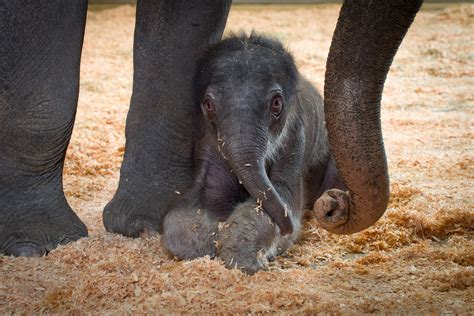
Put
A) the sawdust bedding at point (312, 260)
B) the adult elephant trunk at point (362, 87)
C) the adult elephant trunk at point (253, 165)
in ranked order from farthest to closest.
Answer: the adult elephant trunk at point (253, 165) → the sawdust bedding at point (312, 260) → the adult elephant trunk at point (362, 87)

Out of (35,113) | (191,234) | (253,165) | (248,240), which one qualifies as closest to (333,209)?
(253,165)

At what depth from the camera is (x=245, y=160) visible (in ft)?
13.2

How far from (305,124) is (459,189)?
91cm

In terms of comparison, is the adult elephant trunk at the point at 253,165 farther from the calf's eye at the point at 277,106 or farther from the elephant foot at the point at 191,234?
the elephant foot at the point at 191,234

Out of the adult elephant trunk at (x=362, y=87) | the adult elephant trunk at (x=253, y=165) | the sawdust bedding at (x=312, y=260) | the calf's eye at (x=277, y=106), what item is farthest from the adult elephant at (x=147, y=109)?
the calf's eye at (x=277, y=106)

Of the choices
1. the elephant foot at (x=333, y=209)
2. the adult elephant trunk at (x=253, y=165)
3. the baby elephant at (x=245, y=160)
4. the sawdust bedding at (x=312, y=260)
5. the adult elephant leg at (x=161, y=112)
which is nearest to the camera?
the elephant foot at (x=333, y=209)

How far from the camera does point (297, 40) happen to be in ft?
33.7

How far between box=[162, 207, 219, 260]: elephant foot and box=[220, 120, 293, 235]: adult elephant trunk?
0.28 metres

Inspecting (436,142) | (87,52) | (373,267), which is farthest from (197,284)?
(87,52)

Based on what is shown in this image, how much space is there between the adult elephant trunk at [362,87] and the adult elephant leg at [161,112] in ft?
5.24

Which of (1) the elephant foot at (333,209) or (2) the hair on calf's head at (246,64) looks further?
(2) the hair on calf's head at (246,64)

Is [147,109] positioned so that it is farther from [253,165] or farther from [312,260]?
[312,260]

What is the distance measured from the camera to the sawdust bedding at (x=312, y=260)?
11.8 feet

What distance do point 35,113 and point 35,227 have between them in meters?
0.51
